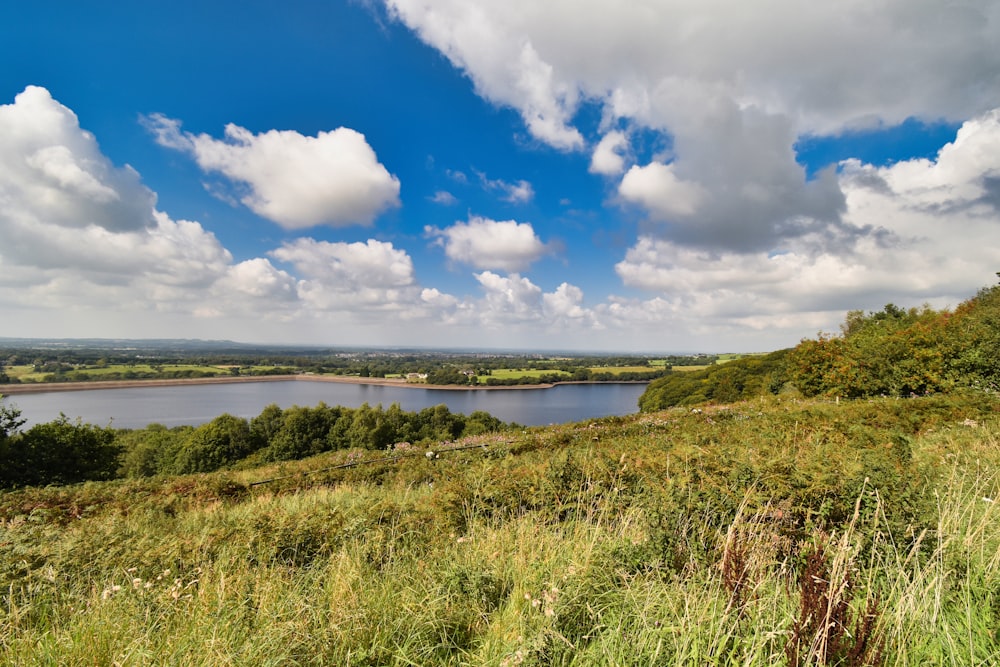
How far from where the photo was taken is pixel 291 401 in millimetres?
84938

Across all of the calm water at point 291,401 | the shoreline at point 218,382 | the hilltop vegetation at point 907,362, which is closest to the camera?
the hilltop vegetation at point 907,362

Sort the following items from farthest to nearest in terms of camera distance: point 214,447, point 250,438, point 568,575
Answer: point 250,438, point 214,447, point 568,575

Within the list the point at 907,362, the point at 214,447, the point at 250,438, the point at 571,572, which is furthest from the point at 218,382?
the point at 907,362

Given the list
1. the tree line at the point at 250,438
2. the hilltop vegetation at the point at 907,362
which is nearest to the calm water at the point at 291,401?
the tree line at the point at 250,438

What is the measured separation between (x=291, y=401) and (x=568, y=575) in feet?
313

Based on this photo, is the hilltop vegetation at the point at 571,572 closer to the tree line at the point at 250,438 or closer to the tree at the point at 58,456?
the tree at the point at 58,456

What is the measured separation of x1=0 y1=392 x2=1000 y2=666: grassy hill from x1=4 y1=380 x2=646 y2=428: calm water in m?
54.1

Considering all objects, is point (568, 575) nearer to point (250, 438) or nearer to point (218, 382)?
point (250, 438)

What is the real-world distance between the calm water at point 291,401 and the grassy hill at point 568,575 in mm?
54129

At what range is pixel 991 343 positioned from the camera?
46.8ft

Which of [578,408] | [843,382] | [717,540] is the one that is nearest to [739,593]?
[717,540]

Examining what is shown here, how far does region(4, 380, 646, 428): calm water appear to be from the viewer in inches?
2584

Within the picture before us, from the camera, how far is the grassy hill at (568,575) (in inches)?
75.3

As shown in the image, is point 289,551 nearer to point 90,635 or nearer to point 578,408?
point 90,635
